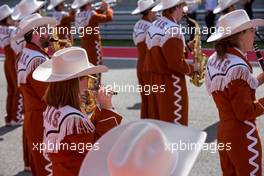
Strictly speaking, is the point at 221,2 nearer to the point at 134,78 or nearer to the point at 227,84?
the point at 227,84

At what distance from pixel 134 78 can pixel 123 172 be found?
34.2 feet

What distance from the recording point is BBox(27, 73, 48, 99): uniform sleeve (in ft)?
17.5

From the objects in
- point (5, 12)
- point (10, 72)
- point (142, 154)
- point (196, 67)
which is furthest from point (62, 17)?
point (142, 154)

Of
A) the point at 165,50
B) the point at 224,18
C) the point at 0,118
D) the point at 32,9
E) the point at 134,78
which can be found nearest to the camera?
→ the point at 224,18

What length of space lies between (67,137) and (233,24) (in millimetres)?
1690

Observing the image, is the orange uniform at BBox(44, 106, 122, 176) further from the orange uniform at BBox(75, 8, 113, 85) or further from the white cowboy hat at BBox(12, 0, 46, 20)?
the orange uniform at BBox(75, 8, 113, 85)

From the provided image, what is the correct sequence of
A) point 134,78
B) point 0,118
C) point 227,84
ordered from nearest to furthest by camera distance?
point 227,84, point 0,118, point 134,78

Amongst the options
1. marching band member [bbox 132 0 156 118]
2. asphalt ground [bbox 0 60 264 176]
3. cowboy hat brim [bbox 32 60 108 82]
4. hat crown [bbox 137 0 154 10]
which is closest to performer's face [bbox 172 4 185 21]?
marching band member [bbox 132 0 156 118]

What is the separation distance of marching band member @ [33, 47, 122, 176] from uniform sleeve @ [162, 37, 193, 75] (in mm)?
2181

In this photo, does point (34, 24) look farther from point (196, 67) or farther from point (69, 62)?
point (196, 67)

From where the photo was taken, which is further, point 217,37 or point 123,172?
point 217,37

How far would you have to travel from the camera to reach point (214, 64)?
4551 millimetres

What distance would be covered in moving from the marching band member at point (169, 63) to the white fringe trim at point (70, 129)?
244 centimetres

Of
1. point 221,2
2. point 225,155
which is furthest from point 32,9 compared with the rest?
point 225,155
